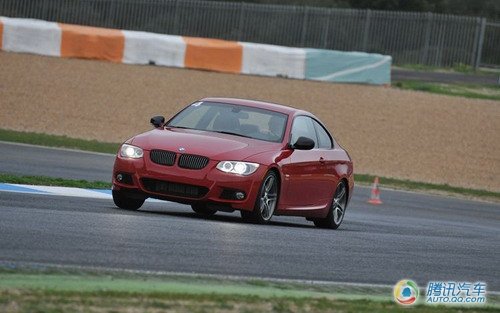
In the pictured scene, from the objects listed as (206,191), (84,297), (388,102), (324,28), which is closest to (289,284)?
(84,297)

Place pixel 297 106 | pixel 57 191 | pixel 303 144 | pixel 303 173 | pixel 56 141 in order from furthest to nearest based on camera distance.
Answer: pixel 297 106
pixel 56 141
pixel 57 191
pixel 303 173
pixel 303 144

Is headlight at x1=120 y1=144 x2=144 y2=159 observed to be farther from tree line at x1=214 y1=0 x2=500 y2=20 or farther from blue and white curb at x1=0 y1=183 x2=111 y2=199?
tree line at x1=214 y1=0 x2=500 y2=20

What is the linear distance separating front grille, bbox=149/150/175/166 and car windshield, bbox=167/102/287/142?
1.10m

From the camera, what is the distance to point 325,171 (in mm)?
15219

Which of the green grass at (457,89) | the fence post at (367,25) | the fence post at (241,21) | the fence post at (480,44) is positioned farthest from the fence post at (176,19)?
Result: the fence post at (480,44)

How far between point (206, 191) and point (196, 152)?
412mm

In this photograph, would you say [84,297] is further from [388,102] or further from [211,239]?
[388,102]

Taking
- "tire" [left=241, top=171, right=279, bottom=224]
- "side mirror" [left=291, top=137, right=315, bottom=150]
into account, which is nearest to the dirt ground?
"side mirror" [left=291, top=137, right=315, bottom=150]

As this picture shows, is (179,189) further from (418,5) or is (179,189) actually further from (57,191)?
(418,5)

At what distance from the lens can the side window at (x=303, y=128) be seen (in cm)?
1489

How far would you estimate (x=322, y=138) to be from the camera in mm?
15711

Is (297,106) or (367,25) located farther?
(367,25)

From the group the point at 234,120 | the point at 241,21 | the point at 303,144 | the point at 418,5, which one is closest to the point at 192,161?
the point at 234,120

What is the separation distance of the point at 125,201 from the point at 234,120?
5.12 ft
